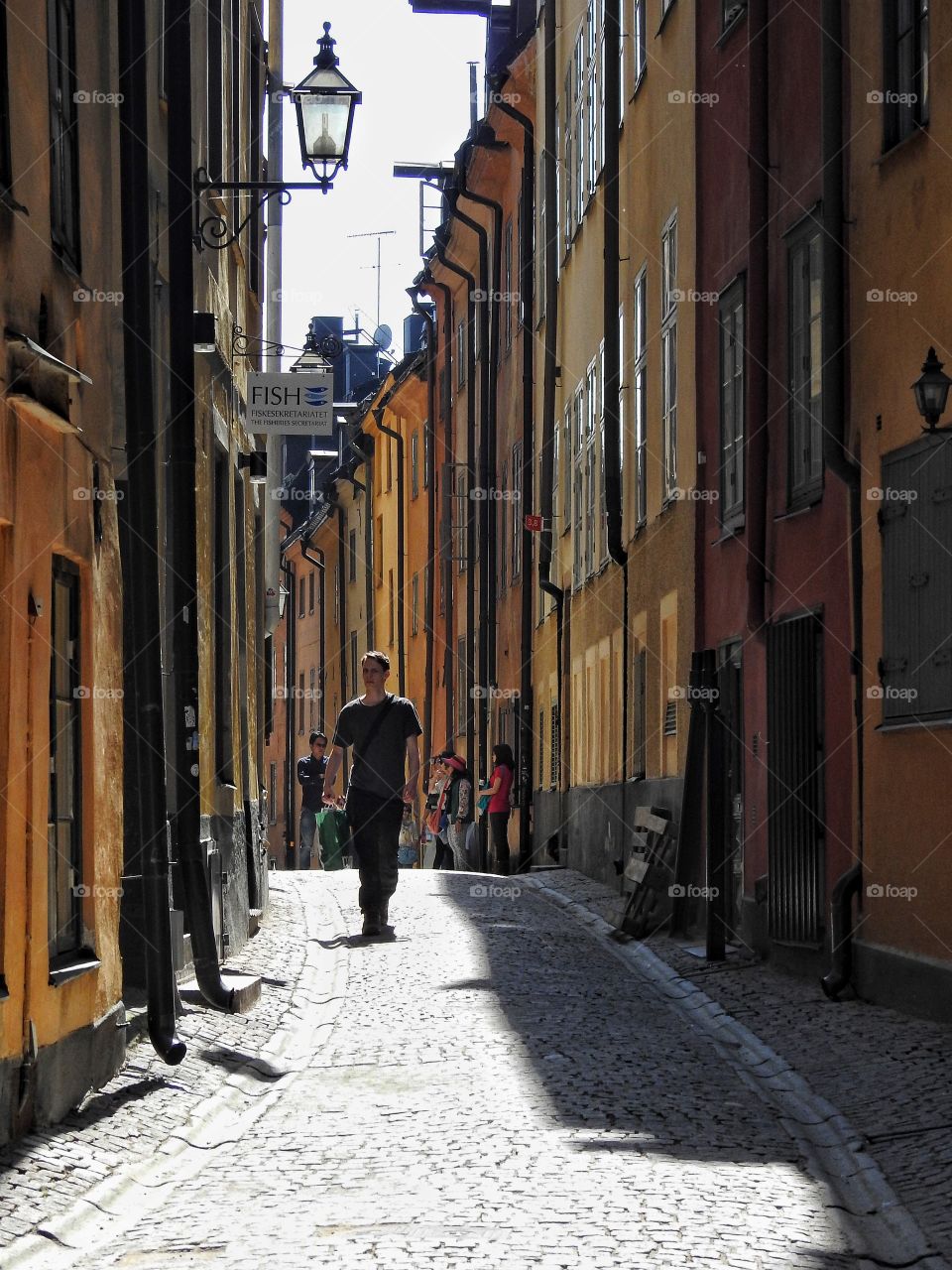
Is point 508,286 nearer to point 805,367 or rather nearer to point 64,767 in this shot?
point 805,367

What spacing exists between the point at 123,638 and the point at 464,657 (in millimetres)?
28734

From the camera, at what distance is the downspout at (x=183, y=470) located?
11.4 meters

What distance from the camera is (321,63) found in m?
14.1

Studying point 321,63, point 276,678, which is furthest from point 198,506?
point 276,678

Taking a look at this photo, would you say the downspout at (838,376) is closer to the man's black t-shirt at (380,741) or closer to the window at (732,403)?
the window at (732,403)

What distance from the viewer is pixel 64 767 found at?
903 cm

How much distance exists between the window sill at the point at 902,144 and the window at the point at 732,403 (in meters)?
3.73

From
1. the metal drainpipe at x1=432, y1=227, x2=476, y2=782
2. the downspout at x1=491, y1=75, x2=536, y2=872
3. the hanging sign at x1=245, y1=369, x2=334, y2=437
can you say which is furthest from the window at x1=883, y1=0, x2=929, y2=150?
the metal drainpipe at x1=432, y1=227, x2=476, y2=782

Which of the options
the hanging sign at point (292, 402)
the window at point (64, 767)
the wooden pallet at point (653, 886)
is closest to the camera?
the window at point (64, 767)

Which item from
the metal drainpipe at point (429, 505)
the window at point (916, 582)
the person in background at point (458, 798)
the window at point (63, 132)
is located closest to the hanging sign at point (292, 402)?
the window at point (916, 582)

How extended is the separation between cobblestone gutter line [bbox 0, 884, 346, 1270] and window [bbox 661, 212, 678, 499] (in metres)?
7.60

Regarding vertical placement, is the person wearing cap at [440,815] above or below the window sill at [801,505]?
below

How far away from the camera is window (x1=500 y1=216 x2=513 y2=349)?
33772mm

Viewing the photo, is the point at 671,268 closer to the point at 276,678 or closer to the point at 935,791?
the point at 935,791
